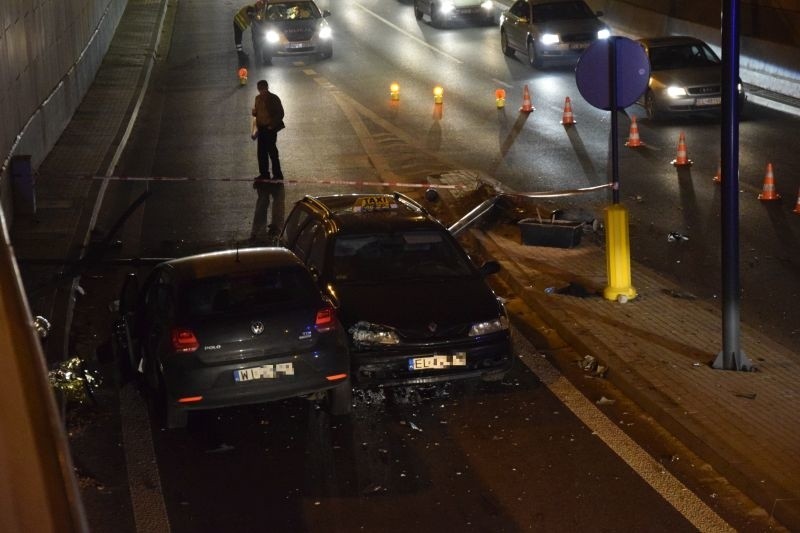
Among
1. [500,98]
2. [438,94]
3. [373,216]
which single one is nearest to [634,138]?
[500,98]

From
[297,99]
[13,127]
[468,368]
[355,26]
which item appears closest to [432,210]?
[13,127]

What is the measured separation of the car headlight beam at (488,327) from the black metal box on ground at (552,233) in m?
4.60

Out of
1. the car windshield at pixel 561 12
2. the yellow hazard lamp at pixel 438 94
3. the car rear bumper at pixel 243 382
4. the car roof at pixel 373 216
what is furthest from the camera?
the car windshield at pixel 561 12

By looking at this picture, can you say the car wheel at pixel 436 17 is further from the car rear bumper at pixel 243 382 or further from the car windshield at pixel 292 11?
the car rear bumper at pixel 243 382

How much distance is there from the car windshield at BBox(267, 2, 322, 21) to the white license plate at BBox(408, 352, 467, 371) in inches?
1032

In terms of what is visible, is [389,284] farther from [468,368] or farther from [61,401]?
[61,401]

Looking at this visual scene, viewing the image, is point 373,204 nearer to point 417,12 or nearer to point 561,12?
point 561,12

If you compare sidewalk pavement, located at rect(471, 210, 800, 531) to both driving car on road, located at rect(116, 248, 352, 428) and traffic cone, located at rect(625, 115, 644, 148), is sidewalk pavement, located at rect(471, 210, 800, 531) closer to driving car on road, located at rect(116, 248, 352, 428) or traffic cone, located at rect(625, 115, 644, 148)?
driving car on road, located at rect(116, 248, 352, 428)

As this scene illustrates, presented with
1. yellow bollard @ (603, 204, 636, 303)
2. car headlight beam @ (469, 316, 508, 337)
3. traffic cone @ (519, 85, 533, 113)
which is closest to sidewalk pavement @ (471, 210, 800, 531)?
yellow bollard @ (603, 204, 636, 303)

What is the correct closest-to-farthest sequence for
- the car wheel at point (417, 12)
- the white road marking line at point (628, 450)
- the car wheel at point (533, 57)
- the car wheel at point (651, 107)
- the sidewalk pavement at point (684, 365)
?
the white road marking line at point (628, 450) < the sidewalk pavement at point (684, 365) < the car wheel at point (651, 107) < the car wheel at point (533, 57) < the car wheel at point (417, 12)

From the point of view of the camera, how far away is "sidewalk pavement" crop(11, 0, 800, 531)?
27.5 ft

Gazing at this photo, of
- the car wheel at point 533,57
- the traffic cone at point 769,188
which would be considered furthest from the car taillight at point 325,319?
the car wheel at point 533,57

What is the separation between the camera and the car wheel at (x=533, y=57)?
31005 mm

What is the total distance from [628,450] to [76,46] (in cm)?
2172
